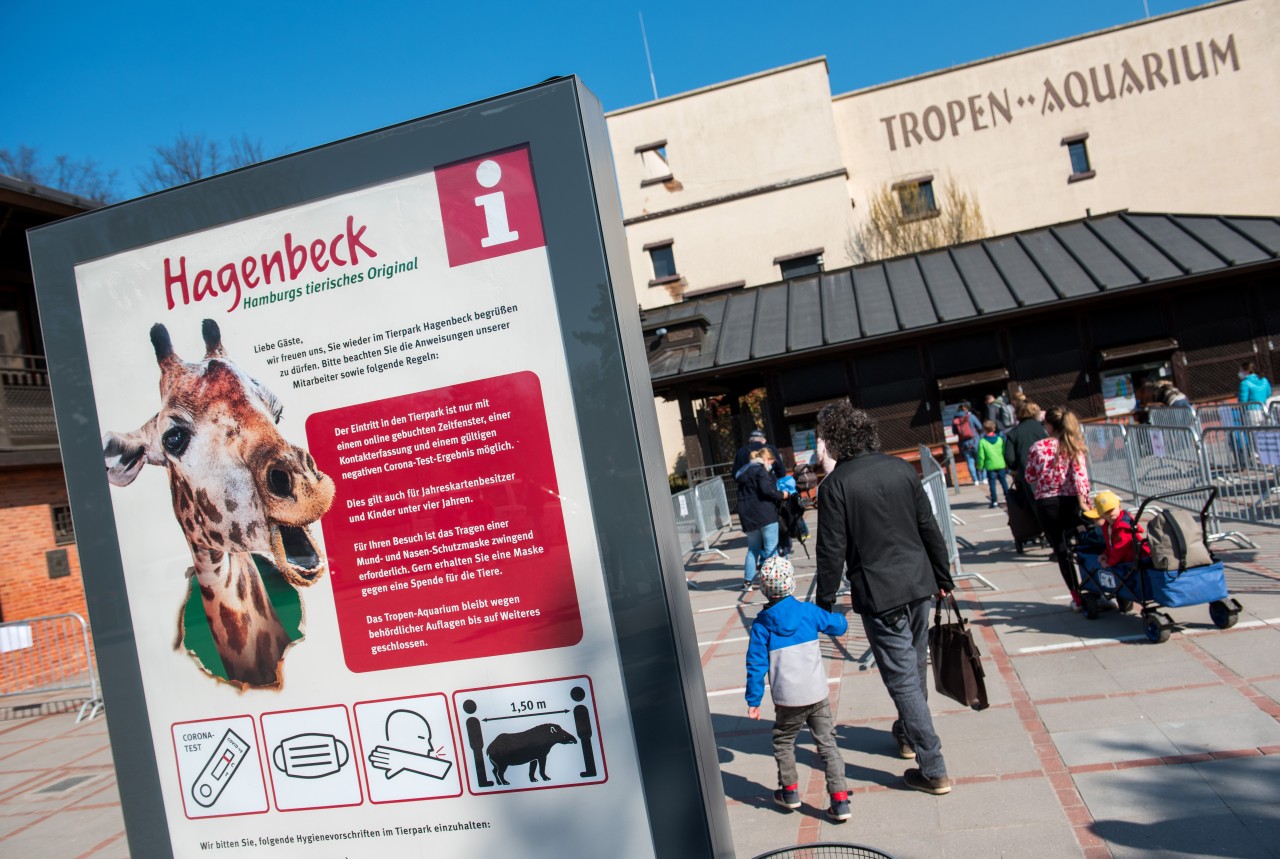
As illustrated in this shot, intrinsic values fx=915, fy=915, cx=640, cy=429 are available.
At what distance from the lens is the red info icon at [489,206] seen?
94.3 inches

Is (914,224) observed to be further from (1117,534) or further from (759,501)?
(1117,534)

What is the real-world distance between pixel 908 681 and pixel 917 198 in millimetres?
30154

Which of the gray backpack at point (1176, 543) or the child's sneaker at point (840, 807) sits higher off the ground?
the gray backpack at point (1176, 543)

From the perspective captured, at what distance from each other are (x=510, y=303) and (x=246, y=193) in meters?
0.87

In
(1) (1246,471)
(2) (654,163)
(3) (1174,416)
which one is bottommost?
(1) (1246,471)

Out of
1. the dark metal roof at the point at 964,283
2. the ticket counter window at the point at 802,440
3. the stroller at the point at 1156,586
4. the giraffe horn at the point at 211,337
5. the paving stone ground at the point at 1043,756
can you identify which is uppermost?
the dark metal roof at the point at 964,283

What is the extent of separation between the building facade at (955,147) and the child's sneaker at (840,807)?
2623 cm

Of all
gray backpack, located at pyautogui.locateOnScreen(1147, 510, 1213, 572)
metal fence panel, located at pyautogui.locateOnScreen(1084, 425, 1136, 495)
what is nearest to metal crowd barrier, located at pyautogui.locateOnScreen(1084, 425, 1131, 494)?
metal fence panel, located at pyautogui.locateOnScreen(1084, 425, 1136, 495)

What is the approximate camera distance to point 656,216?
3291 centimetres

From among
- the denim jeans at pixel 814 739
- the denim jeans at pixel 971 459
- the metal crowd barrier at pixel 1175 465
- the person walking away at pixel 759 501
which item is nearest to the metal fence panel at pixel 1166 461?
the metal crowd barrier at pixel 1175 465

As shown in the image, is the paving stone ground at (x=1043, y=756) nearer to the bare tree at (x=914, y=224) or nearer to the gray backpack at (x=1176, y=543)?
the gray backpack at (x=1176, y=543)

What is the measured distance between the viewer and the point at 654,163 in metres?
33.4

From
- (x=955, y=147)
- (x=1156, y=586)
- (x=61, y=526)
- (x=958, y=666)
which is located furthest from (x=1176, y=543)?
(x=955, y=147)

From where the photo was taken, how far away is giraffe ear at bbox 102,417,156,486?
8.86 feet
